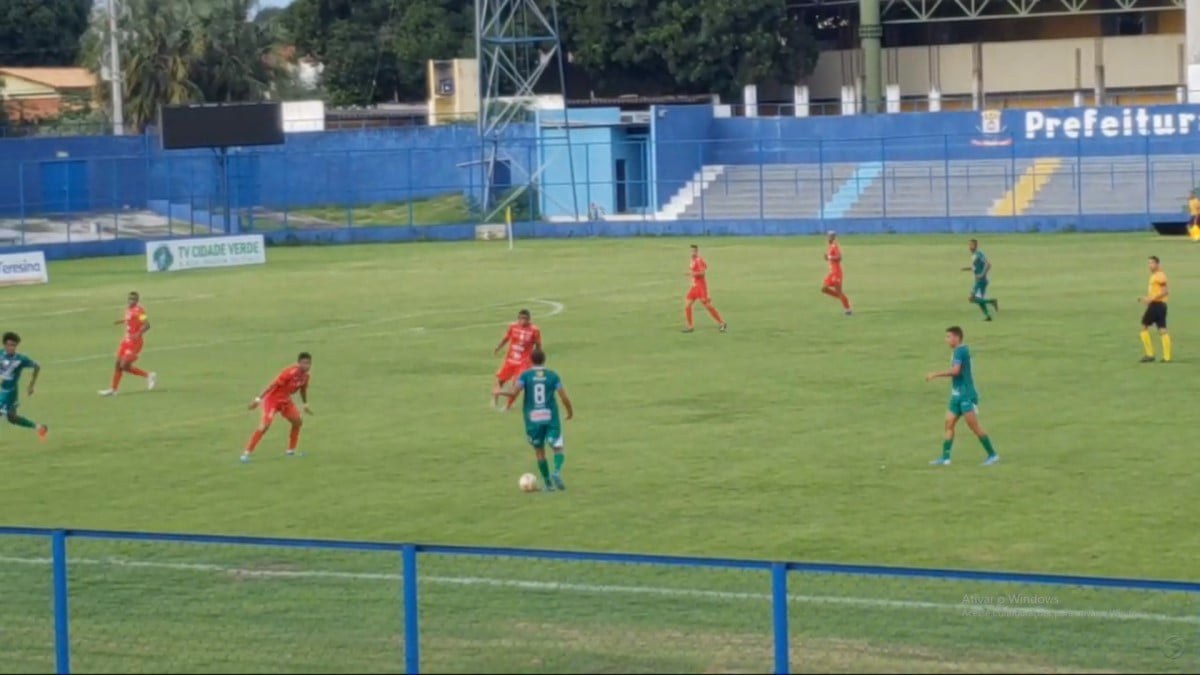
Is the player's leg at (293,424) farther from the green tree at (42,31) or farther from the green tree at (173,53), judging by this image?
the green tree at (42,31)

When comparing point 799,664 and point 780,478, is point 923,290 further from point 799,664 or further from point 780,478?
point 799,664

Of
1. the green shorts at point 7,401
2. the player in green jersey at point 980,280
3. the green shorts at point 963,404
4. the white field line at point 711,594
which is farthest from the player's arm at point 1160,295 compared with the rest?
the green shorts at point 7,401

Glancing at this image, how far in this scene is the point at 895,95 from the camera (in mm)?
87375

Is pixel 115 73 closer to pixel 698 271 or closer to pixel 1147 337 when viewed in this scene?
pixel 698 271

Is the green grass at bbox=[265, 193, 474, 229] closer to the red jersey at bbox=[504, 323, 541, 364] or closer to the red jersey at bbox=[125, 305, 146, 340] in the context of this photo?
the red jersey at bbox=[125, 305, 146, 340]

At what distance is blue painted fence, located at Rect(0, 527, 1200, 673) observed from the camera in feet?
40.2

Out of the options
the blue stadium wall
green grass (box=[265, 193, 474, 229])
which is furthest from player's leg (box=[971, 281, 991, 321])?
green grass (box=[265, 193, 474, 229])

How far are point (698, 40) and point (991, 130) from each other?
2077 centimetres

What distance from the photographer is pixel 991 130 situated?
77.6m

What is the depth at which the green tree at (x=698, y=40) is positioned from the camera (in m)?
94.1

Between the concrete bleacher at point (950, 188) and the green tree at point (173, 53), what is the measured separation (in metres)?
23.9

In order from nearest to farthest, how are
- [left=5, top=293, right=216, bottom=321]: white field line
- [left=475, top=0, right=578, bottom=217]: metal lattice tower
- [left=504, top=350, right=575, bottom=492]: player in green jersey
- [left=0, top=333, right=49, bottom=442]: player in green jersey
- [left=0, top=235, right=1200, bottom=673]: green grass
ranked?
[left=0, top=235, right=1200, bottom=673]: green grass
[left=504, top=350, right=575, bottom=492]: player in green jersey
[left=0, top=333, right=49, bottom=442]: player in green jersey
[left=5, top=293, right=216, bottom=321]: white field line
[left=475, top=0, right=578, bottom=217]: metal lattice tower

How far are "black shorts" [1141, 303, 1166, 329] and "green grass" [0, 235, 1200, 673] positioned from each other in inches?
30.3

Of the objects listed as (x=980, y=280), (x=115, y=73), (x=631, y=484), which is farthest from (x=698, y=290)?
(x=115, y=73)
